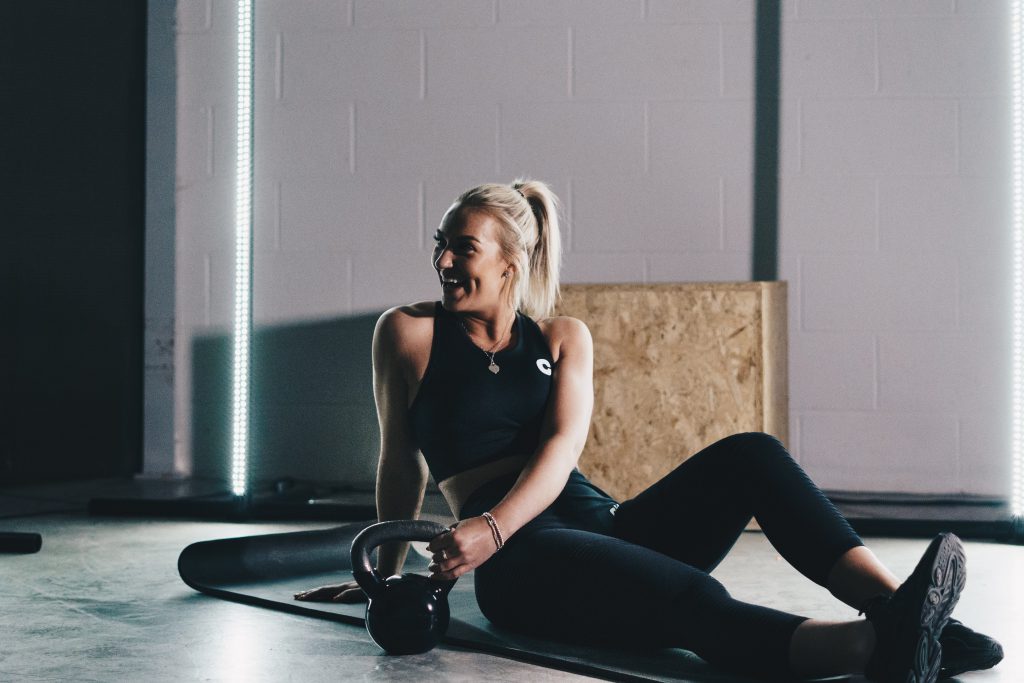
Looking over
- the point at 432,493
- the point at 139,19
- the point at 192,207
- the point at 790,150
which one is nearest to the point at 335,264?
the point at 192,207

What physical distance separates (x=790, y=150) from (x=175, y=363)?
2.41m

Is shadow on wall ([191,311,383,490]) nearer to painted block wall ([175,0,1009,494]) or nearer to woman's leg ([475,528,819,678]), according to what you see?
painted block wall ([175,0,1009,494])

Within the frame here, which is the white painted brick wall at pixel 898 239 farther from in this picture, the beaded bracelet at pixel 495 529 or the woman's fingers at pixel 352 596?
the beaded bracelet at pixel 495 529

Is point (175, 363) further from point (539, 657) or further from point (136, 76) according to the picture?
point (539, 657)

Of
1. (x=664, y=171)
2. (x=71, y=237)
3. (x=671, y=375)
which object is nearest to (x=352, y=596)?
(x=671, y=375)

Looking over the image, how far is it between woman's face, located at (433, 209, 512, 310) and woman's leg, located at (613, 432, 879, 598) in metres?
0.46

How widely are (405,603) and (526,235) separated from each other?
0.70 meters

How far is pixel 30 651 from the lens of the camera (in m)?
1.75

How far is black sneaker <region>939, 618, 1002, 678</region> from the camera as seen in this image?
5.00 ft

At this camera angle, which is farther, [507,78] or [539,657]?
[507,78]

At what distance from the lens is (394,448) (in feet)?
6.12

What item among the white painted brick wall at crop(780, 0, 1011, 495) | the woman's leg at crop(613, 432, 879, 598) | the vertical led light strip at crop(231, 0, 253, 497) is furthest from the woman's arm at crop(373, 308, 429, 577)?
the white painted brick wall at crop(780, 0, 1011, 495)

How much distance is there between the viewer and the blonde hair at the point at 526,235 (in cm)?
188

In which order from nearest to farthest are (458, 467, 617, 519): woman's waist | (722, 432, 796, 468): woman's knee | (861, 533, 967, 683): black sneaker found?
1. (861, 533, 967, 683): black sneaker
2. (722, 432, 796, 468): woman's knee
3. (458, 467, 617, 519): woman's waist
